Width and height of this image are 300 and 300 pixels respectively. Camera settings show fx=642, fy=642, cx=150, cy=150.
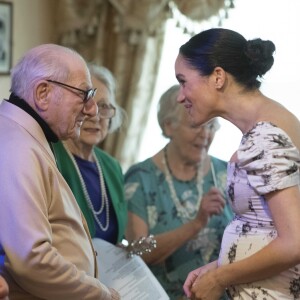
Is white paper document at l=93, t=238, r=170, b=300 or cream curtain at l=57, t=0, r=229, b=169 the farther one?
cream curtain at l=57, t=0, r=229, b=169

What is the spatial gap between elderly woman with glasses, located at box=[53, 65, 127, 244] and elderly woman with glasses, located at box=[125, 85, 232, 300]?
0.50 feet

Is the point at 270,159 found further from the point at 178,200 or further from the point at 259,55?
the point at 178,200

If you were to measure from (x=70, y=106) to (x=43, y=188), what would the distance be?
0.26 meters

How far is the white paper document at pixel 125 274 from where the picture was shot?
1.93m

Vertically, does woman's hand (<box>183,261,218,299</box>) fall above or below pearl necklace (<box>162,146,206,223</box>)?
above

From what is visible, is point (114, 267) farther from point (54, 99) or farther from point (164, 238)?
point (54, 99)

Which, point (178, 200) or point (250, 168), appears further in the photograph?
point (178, 200)

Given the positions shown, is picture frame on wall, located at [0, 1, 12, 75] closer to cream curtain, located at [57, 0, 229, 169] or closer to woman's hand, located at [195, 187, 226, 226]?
cream curtain, located at [57, 0, 229, 169]

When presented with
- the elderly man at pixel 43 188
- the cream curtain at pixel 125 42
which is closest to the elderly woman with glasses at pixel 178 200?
the cream curtain at pixel 125 42

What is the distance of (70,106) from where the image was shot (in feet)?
5.26

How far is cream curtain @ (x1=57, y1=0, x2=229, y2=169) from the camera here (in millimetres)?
3104

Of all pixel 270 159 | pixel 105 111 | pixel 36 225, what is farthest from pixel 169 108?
pixel 36 225

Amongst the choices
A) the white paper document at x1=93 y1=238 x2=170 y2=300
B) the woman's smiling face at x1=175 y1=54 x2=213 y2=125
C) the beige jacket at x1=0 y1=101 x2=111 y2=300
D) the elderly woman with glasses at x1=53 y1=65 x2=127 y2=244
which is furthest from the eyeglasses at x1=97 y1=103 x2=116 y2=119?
the beige jacket at x1=0 y1=101 x2=111 y2=300

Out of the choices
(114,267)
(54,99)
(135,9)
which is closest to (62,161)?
(114,267)
